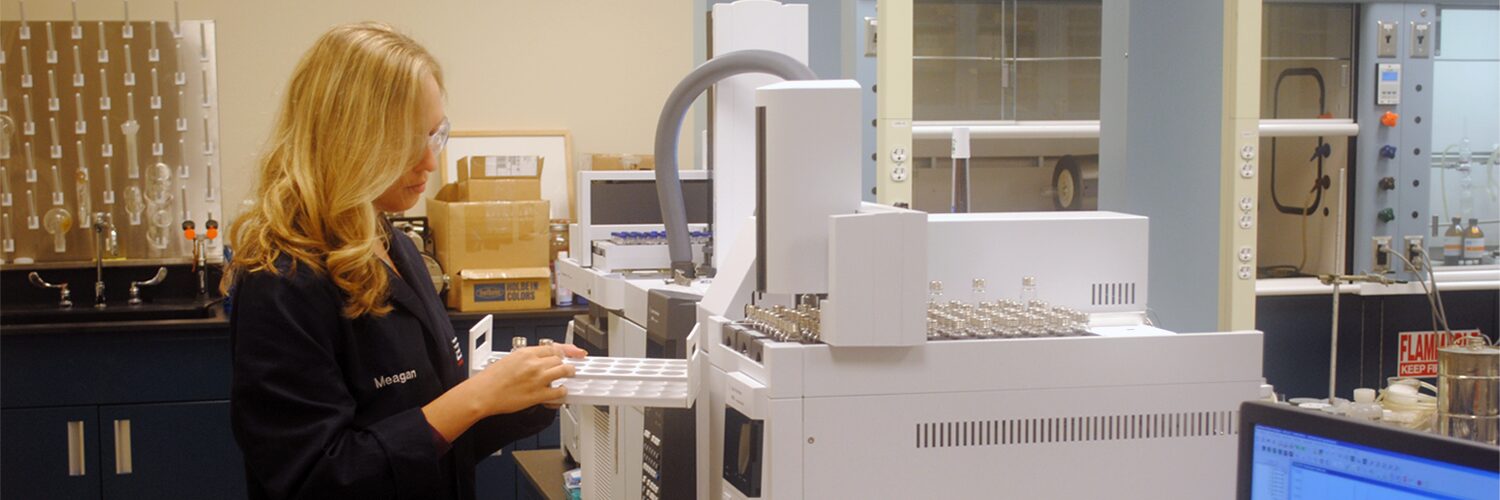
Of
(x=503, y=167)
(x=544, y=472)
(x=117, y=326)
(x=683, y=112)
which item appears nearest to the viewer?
(x=683, y=112)

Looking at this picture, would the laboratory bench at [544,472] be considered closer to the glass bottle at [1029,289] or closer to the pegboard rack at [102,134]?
the glass bottle at [1029,289]

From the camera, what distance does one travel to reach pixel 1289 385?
15.3 ft

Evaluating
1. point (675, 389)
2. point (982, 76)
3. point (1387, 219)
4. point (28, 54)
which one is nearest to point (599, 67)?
point (982, 76)

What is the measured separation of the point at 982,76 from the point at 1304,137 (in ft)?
4.07

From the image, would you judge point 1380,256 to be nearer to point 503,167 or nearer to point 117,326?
point 503,167

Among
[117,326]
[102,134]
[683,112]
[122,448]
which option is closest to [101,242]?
[102,134]

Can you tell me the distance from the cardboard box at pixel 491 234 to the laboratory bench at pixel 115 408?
744mm

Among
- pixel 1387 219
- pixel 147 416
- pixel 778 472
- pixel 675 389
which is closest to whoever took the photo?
pixel 778 472

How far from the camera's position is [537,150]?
4832mm

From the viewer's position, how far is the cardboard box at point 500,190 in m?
4.27

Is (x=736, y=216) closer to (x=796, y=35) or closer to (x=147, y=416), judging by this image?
(x=796, y=35)

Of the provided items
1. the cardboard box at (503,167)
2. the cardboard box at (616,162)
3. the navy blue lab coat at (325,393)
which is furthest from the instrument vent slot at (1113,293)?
the cardboard box at (616,162)

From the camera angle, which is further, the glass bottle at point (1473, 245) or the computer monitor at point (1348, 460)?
the glass bottle at point (1473, 245)

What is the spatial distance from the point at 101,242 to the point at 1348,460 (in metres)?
4.30
